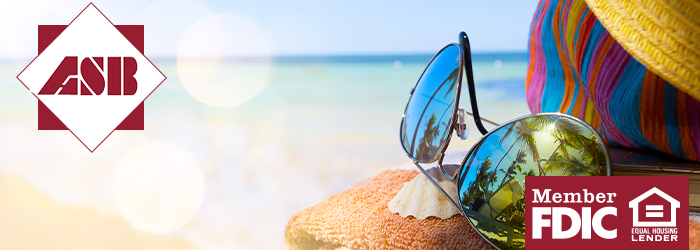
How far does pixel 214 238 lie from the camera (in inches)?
32.5

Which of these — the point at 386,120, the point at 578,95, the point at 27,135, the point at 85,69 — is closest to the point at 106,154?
the point at 85,69

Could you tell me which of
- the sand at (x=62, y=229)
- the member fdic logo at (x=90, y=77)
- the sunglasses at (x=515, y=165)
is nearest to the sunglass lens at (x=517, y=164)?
the sunglasses at (x=515, y=165)

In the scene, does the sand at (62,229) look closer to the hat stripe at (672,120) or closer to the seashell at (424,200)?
A: the seashell at (424,200)

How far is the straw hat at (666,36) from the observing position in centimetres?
22

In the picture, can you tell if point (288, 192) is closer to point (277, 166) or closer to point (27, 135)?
point (277, 166)

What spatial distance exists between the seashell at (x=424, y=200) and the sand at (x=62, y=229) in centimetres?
56

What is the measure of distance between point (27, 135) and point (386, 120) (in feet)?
4.99

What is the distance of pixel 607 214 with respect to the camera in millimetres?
265

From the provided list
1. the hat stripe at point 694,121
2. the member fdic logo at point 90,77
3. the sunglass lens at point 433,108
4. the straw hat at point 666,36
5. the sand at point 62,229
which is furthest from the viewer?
the member fdic logo at point 90,77

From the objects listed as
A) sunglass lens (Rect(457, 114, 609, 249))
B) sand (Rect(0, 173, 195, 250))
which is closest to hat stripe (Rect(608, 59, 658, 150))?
sunglass lens (Rect(457, 114, 609, 249))

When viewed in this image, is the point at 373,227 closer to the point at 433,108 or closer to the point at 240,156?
the point at 433,108

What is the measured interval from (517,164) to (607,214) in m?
0.07

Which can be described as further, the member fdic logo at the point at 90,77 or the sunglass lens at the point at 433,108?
the member fdic logo at the point at 90,77

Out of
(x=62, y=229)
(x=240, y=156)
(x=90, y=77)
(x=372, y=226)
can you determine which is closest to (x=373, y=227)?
(x=372, y=226)
